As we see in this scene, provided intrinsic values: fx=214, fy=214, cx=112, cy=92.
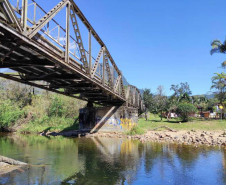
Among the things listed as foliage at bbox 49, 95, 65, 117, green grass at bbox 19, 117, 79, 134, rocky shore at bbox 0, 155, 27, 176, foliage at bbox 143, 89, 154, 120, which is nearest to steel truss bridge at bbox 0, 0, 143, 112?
rocky shore at bbox 0, 155, 27, 176

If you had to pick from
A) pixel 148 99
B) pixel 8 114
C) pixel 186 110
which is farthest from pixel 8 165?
pixel 148 99

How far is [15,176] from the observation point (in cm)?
922

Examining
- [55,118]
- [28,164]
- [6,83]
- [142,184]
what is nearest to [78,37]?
[28,164]

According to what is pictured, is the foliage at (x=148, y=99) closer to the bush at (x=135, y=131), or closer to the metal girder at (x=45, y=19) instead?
the bush at (x=135, y=131)

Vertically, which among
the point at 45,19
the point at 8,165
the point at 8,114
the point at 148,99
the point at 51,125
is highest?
the point at 45,19

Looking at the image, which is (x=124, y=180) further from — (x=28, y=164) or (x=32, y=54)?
(x=32, y=54)

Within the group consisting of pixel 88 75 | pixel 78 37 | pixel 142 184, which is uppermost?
pixel 78 37

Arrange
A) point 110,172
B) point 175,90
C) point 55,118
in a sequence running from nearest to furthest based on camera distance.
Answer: point 110,172, point 55,118, point 175,90

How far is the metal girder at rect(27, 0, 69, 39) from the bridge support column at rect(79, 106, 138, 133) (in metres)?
18.2

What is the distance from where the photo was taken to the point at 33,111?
39.2 m

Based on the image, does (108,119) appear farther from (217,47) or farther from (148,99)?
(148,99)

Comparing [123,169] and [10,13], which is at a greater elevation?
[10,13]

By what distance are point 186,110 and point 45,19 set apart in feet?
90.3

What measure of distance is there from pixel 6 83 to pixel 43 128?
62.1 ft
